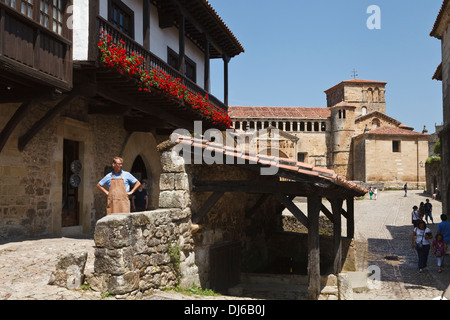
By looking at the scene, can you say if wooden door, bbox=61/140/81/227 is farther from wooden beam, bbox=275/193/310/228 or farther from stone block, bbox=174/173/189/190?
wooden beam, bbox=275/193/310/228

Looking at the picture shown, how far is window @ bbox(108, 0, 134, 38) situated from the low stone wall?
18.0ft

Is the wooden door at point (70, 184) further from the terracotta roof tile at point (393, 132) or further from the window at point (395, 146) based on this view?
the window at point (395, 146)

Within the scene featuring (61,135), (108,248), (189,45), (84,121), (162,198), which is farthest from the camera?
(189,45)

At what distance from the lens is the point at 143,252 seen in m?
5.80

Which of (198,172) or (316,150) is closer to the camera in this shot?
(198,172)

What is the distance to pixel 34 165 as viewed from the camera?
863 centimetres

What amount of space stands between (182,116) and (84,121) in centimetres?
322

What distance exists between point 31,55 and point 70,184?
13.2 feet

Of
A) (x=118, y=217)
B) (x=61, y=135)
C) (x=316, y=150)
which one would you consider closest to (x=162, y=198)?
(x=118, y=217)

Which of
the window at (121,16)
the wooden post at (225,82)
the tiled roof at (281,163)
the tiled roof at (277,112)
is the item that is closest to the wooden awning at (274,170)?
the tiled roof at (281,163)

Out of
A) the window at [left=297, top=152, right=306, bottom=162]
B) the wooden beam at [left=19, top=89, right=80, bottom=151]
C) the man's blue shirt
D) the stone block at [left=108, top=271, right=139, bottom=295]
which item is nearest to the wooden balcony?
the wooden beam at [left=19, top=89, right=80, bottom=151]

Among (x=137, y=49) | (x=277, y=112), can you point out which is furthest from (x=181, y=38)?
(x=277, y=112)
